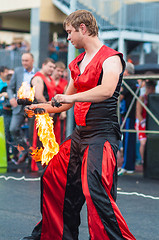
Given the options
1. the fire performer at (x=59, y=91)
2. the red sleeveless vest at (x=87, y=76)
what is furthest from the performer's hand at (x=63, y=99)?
the fire performer at (x=59, y=91)

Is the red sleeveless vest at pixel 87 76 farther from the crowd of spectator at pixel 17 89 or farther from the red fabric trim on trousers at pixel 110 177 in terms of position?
the crowd of spectator at pixel 17 89

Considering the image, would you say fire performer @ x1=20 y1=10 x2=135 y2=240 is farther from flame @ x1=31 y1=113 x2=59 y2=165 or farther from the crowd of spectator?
the crowd of spectator

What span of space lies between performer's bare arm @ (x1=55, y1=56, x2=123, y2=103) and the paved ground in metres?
1.62

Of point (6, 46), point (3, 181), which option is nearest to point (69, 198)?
point (3, 181)

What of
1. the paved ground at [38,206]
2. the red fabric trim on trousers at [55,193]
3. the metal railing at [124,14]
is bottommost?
the paved ground at [38,206]

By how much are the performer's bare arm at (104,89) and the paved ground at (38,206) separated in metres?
1.62

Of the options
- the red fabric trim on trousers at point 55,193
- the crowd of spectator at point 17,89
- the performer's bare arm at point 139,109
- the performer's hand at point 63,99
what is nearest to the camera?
the performer's hand at point 63,99

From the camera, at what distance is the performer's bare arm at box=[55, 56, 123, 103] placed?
10.2 ft

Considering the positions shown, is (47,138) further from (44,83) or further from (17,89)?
(17,89)

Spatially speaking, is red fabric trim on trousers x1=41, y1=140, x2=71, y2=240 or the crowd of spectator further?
the crowd of spectator

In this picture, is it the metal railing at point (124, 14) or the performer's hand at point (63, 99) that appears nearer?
the performer's hand at point (63, 99)

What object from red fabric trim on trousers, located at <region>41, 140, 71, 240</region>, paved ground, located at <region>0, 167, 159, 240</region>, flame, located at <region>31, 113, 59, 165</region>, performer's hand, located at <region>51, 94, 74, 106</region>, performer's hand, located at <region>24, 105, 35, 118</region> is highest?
performer's hand, located at <region>51, 94, 74, 106</region>

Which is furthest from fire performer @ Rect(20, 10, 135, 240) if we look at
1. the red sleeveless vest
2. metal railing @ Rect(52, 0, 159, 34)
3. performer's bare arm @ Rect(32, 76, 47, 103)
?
metal railing @ Rect(52, 0, 159, 34)

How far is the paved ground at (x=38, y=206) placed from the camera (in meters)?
4.34
